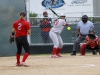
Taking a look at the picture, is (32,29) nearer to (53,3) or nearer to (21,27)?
(21,27)

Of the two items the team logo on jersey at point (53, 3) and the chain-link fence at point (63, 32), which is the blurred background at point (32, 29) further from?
the team logo on jersey at point (53, 3)

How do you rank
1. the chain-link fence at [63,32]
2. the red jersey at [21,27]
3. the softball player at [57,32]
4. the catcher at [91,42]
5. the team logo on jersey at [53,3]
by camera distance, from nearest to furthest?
the red jersey at [21,27] → the softball player at [57,32] → the catcher at [91,42] → the chain-link fence at [63,32] → the team logo on jersey at [53,3]

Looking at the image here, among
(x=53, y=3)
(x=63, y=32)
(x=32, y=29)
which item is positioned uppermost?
(x=53, y=3)

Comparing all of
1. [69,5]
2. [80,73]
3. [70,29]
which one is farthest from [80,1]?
[80,73]

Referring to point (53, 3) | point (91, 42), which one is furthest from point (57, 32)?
point (53, 3)

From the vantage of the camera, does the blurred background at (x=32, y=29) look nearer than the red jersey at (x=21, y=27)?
No

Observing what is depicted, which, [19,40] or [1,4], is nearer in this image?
[19,40]

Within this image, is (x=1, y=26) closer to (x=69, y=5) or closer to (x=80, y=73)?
(x=80, y=73)

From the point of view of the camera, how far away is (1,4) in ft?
61.0

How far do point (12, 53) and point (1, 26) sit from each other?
4.14 feet

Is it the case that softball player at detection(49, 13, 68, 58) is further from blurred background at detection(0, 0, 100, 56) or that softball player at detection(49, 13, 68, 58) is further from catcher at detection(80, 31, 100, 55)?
blurred background at detection(0, 0, 100, 56)

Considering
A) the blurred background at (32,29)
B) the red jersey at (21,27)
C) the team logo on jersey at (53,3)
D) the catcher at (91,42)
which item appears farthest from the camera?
the team logo on jersey at (53,3)

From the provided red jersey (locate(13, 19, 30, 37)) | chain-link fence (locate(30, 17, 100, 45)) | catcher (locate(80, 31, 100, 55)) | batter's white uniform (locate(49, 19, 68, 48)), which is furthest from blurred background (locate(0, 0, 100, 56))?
red jersey (locate(13, 19, 30, 37))

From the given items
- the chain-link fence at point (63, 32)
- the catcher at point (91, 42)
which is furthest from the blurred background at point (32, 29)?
the catcher at point (91, 42)
